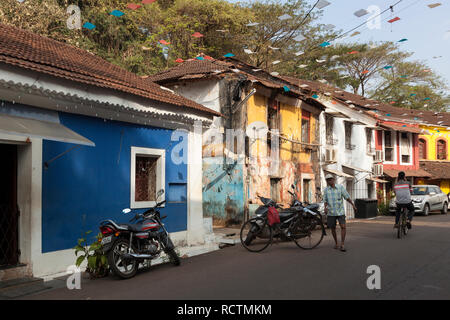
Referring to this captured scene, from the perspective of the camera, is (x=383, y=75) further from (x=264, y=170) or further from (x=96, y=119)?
(x=96, y=119)

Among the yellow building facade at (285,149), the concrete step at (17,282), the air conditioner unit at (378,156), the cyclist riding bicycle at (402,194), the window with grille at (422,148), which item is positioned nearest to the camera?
A: the concrete step at (17,282)

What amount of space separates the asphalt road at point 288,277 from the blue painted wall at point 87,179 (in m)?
1.41

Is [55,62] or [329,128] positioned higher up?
[329,128]

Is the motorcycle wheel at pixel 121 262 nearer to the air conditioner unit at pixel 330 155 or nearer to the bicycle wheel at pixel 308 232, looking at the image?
the bicycle wheel at pixel 308 232

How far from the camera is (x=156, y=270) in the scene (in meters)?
7.65

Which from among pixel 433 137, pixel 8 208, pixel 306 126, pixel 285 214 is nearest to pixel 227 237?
pixel 285 214

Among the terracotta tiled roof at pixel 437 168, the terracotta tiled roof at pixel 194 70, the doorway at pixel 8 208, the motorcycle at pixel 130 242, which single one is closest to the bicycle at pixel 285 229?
the motorcycle at pixel 130 242

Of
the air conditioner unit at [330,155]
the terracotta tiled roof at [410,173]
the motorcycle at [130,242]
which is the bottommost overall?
the motorcycle at [130,242]

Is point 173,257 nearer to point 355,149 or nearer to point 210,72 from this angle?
point 210,72

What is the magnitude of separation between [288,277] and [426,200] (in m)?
19.2

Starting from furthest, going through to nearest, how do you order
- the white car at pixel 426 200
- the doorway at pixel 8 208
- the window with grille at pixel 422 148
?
the window with grille at pixel 422 148 < the white car at pixel 426 200 < the doorway at pixel 8 208

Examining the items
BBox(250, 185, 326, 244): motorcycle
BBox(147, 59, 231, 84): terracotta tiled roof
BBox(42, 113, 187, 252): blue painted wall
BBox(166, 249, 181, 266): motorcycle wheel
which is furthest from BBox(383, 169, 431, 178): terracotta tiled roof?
BBox(166, 249, 181, 266): motorcycle wheel

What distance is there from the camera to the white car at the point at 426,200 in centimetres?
2275

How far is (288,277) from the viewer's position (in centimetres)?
665
